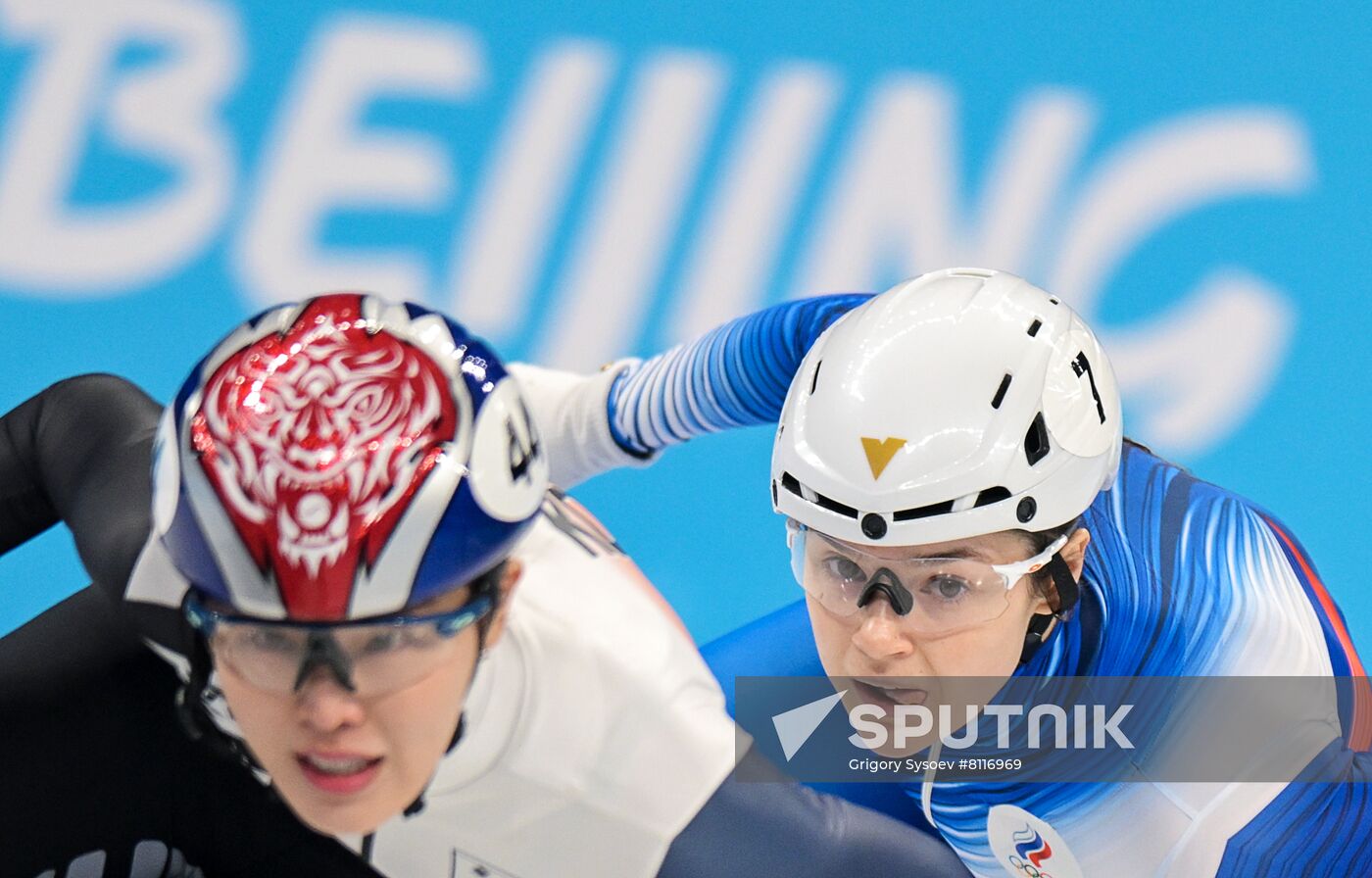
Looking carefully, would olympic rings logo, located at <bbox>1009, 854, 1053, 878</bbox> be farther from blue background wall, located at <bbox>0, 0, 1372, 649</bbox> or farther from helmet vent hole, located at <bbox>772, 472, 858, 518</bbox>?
blue background wall, located at <bbox>0, 0, 1372, 649</bbox>

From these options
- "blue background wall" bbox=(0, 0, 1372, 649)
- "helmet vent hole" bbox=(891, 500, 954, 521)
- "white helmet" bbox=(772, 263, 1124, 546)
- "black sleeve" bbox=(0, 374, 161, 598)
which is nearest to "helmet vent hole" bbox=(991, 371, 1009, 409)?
"white helmet" bbox=(772, 263, 1124, 546)

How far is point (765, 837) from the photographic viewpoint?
1941 millimetres

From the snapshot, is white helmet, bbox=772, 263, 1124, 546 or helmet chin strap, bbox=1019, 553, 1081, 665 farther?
helmet chin strap, bbox=1019, 553, 1081, 665

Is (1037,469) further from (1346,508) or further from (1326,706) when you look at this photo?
(1346,508)

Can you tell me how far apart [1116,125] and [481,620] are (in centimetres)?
286

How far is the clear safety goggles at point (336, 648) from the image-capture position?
1689 mm

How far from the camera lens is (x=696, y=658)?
2.03m

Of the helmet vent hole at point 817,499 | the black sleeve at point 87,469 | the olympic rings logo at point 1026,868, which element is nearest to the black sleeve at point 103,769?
the black sleeve at point 87,469

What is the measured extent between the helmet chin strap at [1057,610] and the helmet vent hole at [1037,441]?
0.46 ft

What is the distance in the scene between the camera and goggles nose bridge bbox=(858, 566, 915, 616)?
2.17 metres

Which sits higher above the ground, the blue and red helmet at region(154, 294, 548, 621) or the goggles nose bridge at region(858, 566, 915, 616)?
the blue and red helmet at region(154, 294, 548, 621)

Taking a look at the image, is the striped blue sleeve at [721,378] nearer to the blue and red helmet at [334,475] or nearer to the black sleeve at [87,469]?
the black sleeve at [87,469]

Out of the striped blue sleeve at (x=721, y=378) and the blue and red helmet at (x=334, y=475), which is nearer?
the blue and red helmet at (x=334, y=475)

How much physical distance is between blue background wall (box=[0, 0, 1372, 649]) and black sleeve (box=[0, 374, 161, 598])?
1.85 m
